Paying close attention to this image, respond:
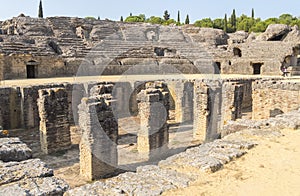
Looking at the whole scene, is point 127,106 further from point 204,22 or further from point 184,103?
point 204,22

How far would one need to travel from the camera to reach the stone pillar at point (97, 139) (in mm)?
8273

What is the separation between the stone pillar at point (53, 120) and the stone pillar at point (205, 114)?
5165 millimetres

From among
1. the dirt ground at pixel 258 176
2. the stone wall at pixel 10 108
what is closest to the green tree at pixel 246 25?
the stone wall at pixel 10 108

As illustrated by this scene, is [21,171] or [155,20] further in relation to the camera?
[155,20]

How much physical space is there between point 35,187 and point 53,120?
292 inches

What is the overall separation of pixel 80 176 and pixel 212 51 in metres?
25.7

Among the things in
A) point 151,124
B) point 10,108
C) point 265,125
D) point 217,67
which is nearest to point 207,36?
point 217,67

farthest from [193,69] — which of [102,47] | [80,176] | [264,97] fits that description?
[80,176]

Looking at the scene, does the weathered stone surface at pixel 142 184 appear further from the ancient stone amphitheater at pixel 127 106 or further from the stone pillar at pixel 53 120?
the stone pillar at pixel 53 120

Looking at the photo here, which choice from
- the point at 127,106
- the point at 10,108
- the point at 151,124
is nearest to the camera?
the point at 151,124

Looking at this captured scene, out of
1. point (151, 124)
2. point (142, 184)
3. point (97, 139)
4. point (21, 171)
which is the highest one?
point (21, 171)

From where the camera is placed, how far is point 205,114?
11789 millimetres

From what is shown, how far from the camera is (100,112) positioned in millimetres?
8516

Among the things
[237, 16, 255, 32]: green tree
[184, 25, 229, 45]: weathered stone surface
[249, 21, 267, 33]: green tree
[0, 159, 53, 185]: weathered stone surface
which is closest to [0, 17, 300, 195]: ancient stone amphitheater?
[0, 159, 53, 185]: weathered stone surface
